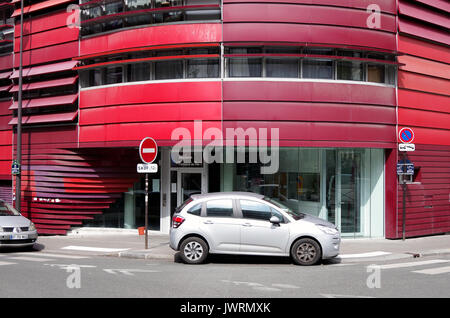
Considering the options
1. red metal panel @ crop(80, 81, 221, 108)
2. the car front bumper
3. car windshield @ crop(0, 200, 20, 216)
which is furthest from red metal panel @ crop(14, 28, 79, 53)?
the car front bumper

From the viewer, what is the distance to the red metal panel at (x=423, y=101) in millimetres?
15108

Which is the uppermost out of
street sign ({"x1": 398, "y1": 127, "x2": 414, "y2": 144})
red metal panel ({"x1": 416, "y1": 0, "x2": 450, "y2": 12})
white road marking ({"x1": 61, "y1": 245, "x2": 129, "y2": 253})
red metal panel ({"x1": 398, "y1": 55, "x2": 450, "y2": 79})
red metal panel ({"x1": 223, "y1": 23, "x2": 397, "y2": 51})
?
red metal panel ({"x1": 416, "y1": 0, "x2": 450, "y2": 12})

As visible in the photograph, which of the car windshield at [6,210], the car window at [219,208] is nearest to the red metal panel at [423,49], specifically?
the car window at [219,208]

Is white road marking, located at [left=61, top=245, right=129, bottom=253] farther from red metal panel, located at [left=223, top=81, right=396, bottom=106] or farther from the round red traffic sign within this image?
red metal panel, located at [left=223, top=81, right=396, bottom=106]

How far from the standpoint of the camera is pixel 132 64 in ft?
50.2

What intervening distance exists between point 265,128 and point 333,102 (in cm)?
231

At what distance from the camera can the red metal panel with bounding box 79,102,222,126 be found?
14062 mm

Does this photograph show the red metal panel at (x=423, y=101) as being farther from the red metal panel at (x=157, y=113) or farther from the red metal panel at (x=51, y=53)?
the red metal panel at (x=51, y=53)

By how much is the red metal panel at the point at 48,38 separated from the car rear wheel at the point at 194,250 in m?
9.64

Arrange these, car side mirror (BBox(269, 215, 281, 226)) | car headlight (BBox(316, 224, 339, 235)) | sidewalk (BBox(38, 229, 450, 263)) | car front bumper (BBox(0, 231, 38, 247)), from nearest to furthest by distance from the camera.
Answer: car side mirror (BBox(269, 215, 281, 226))
car headlight (BBox(316, 224, 339, 235))
sidewalk (BBox(38, 229, 450, 263))
car front bumper (BBox(0, 231, 38, 247))

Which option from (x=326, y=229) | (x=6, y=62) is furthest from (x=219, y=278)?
(x=6, y=62)

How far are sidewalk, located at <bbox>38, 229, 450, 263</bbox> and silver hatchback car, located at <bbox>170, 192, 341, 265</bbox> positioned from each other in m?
1.30
